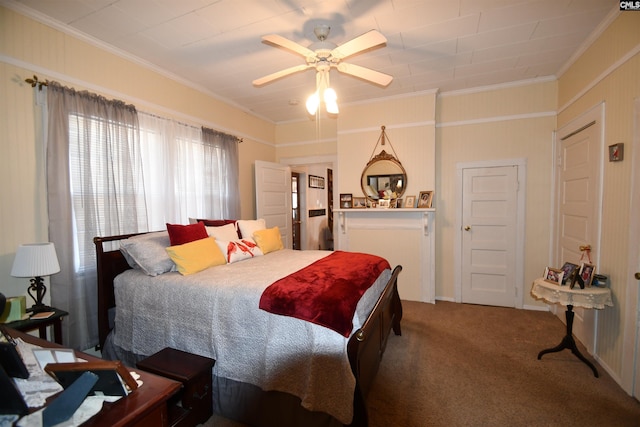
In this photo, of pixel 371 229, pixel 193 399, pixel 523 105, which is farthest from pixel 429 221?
pixel 193 399

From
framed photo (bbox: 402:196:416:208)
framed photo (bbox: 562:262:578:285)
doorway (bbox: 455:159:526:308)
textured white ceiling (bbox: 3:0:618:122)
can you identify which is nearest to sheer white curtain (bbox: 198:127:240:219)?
textured white ceiling (bbox: 3:0:618:122)

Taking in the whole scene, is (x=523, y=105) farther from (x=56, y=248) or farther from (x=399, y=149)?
(x=56, y=248)

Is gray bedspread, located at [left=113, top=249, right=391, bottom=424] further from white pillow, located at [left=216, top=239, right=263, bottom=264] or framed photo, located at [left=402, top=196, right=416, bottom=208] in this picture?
framed photo, located at [left=402, top=196, right=416, bottom=208]

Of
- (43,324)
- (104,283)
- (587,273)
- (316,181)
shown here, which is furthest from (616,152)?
(316,181)

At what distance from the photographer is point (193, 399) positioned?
5.64 ft

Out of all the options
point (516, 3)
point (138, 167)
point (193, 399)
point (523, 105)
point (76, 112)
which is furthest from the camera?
point (523, 105)

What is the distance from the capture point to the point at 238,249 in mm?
2785

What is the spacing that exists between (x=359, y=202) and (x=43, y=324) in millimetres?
3479

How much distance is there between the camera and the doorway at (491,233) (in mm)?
3662

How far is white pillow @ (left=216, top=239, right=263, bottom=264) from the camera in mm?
2688

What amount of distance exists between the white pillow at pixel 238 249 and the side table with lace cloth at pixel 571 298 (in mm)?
2597

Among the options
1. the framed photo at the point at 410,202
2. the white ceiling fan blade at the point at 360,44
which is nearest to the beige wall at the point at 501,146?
the framed photo at the point at 410,202

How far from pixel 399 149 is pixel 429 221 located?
1.07m

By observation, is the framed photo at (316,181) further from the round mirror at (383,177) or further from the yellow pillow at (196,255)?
the yellow pillow at (196,255)
